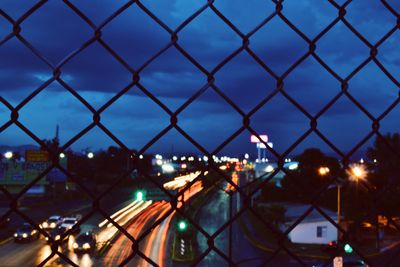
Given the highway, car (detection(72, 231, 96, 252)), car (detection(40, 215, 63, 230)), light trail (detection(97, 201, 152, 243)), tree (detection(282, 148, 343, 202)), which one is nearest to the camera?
tree (detection(282, 148, 343, 202))

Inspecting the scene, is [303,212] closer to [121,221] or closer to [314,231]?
[314,231]

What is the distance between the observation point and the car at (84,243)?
2252cm

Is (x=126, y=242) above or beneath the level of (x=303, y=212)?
beneath

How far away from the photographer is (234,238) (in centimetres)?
3078

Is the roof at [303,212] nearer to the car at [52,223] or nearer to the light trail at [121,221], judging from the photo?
the light trail at [121,221]

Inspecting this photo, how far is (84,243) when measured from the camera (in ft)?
74.5

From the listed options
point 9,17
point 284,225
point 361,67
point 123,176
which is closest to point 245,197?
point 123,176

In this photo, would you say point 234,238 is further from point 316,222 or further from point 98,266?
point 98,266

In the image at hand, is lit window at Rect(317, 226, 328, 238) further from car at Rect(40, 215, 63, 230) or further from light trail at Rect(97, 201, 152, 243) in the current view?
car at Rect(40, 215, 63, 230)

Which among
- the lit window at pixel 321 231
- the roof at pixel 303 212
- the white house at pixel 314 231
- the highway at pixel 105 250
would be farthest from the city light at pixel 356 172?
the lit window at pixel 321 231

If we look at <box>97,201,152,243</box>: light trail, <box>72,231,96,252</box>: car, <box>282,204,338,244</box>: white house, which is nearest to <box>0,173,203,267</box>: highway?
<box>97,201,152,243</box>: light trail

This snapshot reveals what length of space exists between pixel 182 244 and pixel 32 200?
24.0 metres

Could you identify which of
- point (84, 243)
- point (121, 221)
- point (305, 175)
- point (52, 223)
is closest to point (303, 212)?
point (121, 221)

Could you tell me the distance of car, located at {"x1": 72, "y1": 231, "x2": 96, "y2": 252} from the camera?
886 inches
